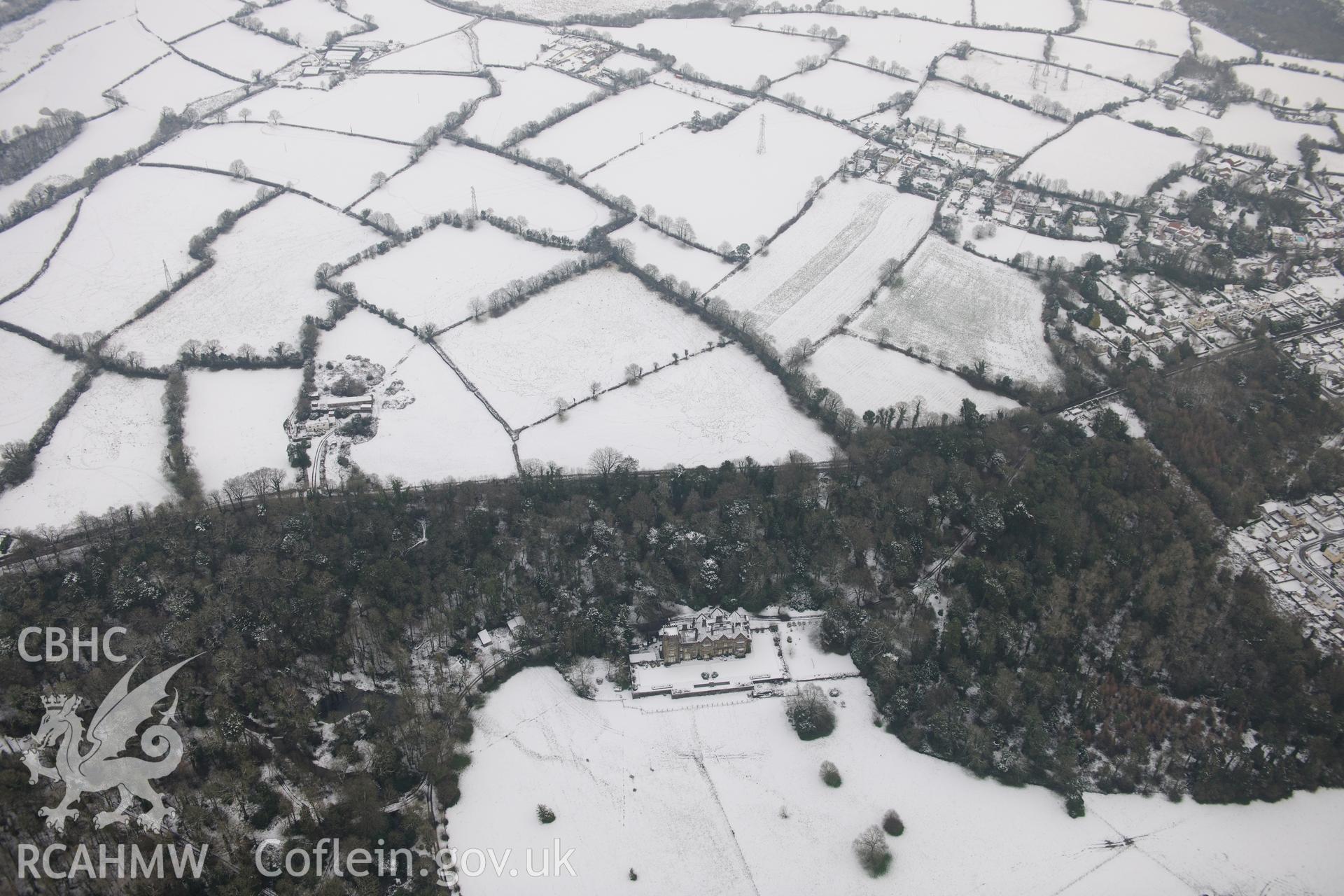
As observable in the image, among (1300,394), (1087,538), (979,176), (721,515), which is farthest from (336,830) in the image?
(979,176)

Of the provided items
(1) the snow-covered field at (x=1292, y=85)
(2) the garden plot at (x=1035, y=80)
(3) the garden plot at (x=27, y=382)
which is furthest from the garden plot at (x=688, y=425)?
(1) the snow-covered field at (x=1292, y=85)

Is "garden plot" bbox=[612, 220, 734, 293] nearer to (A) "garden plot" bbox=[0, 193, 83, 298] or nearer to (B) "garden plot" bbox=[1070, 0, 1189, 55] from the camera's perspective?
(A) "garden plot" bbox=[0, 193, 83, 298]

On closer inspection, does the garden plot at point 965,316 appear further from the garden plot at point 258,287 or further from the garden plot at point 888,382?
the garden plot at point 258,287

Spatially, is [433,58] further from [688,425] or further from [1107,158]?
[1107,158]

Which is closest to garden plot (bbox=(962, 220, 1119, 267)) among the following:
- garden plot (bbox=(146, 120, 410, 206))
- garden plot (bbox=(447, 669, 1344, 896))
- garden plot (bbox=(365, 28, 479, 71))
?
garden plot (bbox=(447, 669, 1344, 896))

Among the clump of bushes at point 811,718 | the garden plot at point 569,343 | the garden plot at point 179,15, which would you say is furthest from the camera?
the garden plot at point 179,15

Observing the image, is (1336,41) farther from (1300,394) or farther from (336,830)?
(336,830)
